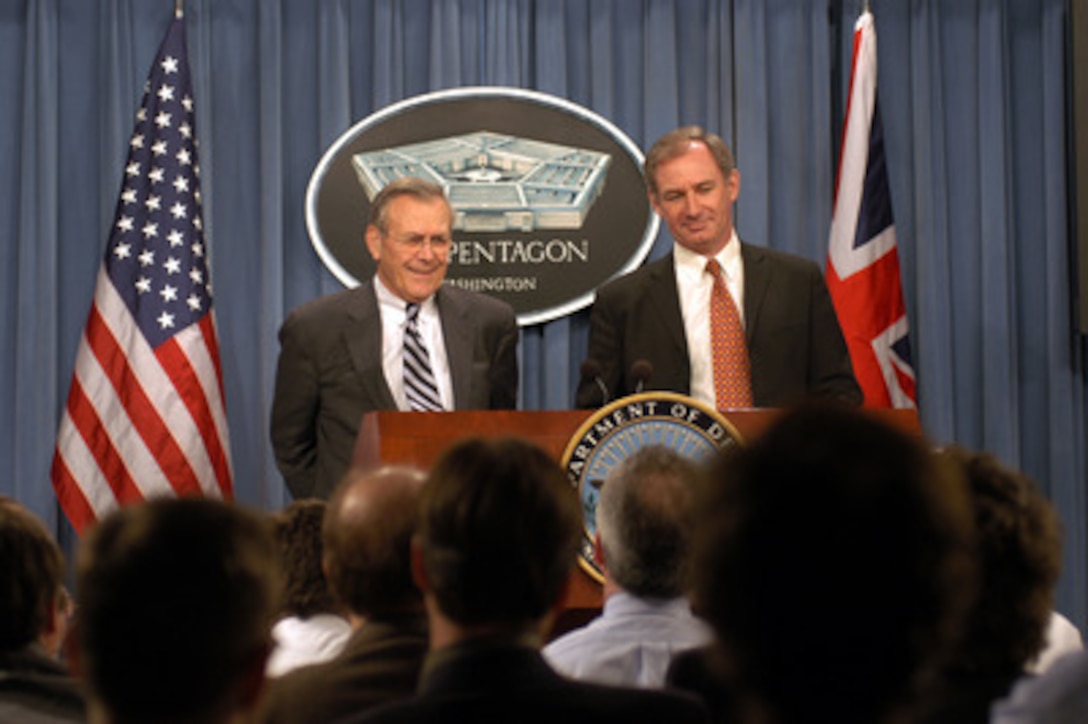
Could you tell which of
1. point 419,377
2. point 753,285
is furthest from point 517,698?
point 419,377

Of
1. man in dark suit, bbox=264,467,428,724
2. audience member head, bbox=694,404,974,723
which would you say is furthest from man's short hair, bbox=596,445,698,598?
audience member head, bbox=694,404,974,723

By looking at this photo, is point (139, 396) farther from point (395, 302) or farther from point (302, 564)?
point (302, 564)

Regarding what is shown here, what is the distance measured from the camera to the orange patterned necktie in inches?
196

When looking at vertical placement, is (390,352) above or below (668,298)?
below

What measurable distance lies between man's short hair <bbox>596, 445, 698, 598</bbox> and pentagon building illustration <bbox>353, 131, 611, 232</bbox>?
3.90 meters

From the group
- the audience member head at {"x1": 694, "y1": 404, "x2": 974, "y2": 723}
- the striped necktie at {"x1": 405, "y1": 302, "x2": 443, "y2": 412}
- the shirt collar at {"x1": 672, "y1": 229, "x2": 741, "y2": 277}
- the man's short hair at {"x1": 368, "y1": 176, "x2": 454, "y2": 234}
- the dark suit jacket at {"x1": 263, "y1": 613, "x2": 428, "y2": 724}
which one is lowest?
the dark suit jacket at {"x1": 263, "y1": 613, "x2": 428, "y2": 724}

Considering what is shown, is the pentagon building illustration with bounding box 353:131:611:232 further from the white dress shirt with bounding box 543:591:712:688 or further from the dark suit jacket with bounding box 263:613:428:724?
the dark suit jacket with bounding box 263:613:428:724

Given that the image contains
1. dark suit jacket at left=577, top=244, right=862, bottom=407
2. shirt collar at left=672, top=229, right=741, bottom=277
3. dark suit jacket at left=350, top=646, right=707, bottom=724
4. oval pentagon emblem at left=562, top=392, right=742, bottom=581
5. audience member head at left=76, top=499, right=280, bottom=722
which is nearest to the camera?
audience member head at left=76, top=499, right=280, bottom=722

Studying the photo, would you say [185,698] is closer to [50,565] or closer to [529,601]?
[529,601]

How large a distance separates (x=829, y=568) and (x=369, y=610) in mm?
1289

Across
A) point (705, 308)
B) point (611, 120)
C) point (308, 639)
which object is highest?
point (611, 120)

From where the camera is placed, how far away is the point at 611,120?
664 centimetres

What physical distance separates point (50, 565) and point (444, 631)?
73 cm

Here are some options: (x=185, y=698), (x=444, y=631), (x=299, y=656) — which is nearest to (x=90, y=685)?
(x=185, y=698)
